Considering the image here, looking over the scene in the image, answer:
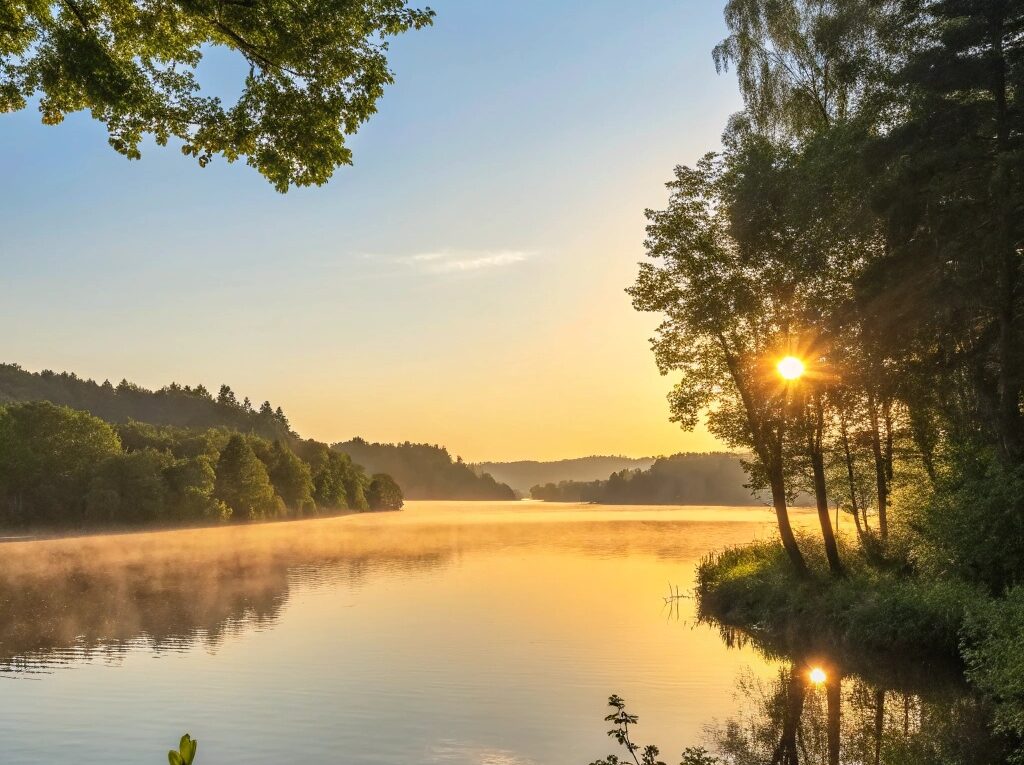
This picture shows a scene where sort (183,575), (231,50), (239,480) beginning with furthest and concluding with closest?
(239,480), (183,575), (231,50)

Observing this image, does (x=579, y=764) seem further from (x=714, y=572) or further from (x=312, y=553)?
(x=312, y=553)

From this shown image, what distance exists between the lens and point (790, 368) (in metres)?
30.5

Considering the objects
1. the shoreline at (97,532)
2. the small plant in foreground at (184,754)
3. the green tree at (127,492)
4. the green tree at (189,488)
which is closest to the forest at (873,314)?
the small plant in foreground at (184,754)

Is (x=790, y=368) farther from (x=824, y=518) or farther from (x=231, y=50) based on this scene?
(x=231, y=50)

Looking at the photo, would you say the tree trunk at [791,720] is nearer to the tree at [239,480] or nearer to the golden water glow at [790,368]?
the golden water glow at [790,368]

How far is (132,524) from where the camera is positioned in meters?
103

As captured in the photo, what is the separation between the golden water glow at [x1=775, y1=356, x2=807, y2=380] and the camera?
30.1 metres

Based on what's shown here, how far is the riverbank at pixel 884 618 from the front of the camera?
53.0 ft

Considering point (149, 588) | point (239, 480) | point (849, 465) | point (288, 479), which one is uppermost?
point (849, 465)

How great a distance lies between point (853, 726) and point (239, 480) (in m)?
122

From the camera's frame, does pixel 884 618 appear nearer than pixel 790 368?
Yes

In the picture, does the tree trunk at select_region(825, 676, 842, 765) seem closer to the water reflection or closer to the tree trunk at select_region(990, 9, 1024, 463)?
the tree trunk at select_region(990, 9, 1024, 463)

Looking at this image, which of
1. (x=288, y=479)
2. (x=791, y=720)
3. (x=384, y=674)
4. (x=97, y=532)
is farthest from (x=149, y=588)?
(x=288, y=479)

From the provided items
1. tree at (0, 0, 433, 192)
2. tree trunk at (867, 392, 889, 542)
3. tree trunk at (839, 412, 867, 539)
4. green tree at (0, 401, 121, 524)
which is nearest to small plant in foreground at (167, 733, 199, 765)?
tree at (0, 0, 433, 192)
